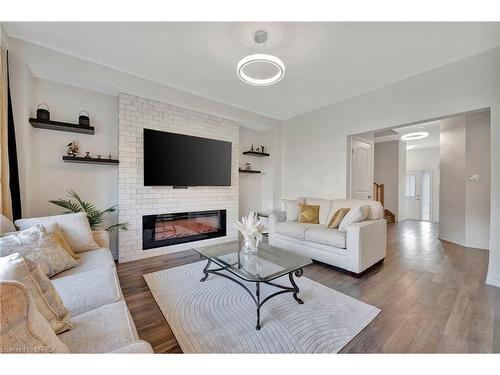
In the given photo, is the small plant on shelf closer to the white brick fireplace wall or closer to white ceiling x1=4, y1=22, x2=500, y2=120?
the white brick fireplace wall

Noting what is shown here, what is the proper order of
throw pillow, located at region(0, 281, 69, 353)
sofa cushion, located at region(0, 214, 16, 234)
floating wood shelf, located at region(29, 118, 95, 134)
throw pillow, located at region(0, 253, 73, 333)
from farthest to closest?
floating wood shelf, located at region(29, 118, 95, 134) < sofa cushion, located at region(0, 214, 16, 234) < throw pillow, located at region(0, 253, 73, 333) < throw pillow, located at region(0, 281, 69, 353)

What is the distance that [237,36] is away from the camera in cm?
219

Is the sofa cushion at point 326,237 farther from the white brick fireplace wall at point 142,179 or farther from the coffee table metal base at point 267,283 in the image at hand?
the white brick fireplace wall at point 142,179

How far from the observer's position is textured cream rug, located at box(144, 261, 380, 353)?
4.76 feet

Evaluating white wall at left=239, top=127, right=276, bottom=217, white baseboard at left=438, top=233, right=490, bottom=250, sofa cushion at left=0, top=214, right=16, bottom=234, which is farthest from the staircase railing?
sofa cushion at left=0, top=214, right=16, bottom=234

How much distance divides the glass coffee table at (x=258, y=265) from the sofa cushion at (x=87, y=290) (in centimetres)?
89

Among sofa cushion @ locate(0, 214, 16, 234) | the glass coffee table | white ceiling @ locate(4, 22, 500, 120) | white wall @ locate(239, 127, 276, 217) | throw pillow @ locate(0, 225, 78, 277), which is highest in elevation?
white ceiling @ locate(4, 22, 500, 120)

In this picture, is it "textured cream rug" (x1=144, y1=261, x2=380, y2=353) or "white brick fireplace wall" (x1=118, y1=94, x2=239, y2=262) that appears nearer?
"textured cream rug" (x1=144, y1=261, x2=380, y2=353)

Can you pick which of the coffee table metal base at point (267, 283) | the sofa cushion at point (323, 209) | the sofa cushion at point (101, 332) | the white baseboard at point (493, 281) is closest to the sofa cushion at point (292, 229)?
the sofa cushion at point (323, 209)

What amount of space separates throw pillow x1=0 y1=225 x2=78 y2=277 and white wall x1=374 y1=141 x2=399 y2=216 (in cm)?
785

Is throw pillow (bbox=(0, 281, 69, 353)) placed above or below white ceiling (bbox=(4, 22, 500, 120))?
below

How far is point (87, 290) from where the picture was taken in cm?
136
